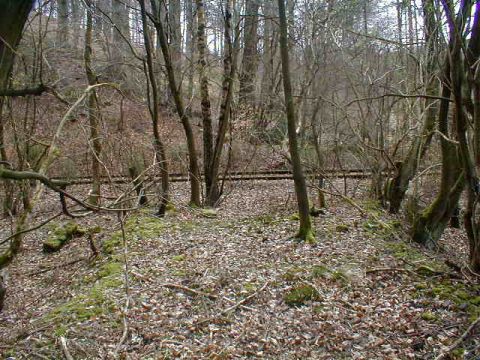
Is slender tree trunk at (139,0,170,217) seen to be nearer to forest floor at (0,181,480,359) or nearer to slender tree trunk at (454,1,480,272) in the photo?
forest floor at (0,181,480,359)

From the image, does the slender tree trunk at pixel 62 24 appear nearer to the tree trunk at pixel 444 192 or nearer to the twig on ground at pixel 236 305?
the twig on ground at pixel 236 305

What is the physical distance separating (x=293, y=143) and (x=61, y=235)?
5.52 m

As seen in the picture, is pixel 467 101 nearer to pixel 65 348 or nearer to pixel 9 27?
pixel 9 27

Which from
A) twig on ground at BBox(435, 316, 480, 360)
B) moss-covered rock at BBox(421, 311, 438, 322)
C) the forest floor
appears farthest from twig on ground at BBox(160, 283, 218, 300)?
twig on ground at BBox(435, 316, 480, 360)

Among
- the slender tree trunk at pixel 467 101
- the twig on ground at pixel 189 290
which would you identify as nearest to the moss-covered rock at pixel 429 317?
the slender tree trunk at pixel 467 101

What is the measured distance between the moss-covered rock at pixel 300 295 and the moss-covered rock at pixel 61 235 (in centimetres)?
546

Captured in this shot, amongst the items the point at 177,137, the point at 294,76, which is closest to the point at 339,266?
the point at 294,76

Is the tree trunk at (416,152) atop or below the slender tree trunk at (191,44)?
below

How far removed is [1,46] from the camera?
2578 mm

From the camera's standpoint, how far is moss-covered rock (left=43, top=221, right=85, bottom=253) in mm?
8602

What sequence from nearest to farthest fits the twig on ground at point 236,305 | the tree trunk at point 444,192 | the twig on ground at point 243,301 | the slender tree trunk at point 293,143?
1. the twig on ground at point 236,305
2. the twig on ground at point 243,301
3. the tree trunk at point 444,192
4. the slender tree trunk at point 293,143

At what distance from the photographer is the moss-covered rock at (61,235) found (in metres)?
8.60

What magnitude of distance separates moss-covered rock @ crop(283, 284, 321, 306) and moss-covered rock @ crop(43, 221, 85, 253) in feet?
17.9

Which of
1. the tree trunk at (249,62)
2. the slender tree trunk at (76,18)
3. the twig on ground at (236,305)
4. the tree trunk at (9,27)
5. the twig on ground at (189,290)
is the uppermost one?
Result: the slender tree trunk at (76,18)
